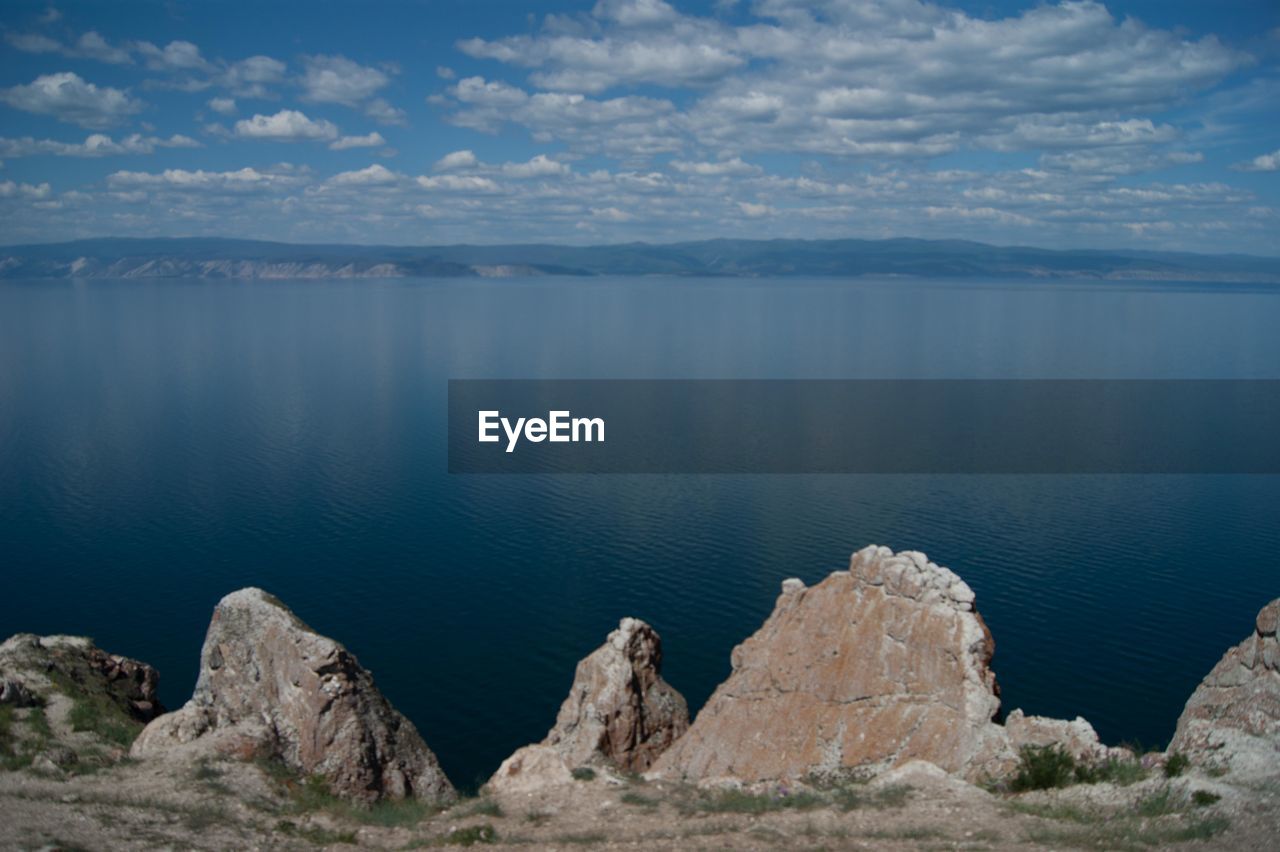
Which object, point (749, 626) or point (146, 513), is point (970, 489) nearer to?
point (749, 626)

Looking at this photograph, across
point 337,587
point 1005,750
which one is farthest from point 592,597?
point 1005,750

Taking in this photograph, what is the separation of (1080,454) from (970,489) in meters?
14.3

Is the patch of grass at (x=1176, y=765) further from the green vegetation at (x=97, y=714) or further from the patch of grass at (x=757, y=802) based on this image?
the green vegetation at (x=97, y=714)

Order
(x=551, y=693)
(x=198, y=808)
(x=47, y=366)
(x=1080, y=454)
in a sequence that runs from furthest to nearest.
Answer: (x=47, y=366), (x=1080, y=454), (x=551, y=693), (x=198, y=808)

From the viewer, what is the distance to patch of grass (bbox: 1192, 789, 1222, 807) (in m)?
17.5

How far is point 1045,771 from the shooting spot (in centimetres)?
1941

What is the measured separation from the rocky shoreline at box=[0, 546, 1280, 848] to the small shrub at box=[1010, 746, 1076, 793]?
0.14 ft

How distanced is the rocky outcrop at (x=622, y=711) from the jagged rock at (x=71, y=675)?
1201 cm

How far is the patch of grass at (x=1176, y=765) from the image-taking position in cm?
1905

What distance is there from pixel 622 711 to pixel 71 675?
15.4 meters

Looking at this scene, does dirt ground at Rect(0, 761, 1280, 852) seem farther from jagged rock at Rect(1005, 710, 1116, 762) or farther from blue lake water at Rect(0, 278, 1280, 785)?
blue lake water at Rect(0, 278, 1280, 785)

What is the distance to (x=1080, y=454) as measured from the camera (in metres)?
74.3

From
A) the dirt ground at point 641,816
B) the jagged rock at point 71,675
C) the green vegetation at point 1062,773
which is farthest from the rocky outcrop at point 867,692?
the jagged rock at point 71,675

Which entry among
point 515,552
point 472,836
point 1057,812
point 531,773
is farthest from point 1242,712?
point 515,552
